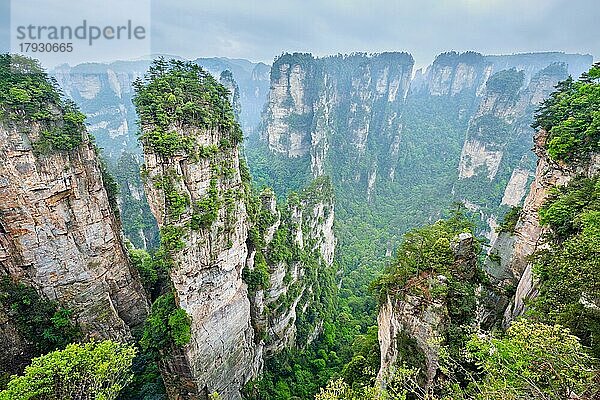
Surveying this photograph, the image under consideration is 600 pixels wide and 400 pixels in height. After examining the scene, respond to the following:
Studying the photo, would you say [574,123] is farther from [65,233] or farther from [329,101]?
[329,101]

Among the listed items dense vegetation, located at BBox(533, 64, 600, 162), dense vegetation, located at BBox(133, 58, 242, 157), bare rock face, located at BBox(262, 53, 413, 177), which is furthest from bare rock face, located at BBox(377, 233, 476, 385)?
bare rock face, located at BBox(262, 53, 413, 177)

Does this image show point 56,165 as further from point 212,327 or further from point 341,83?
point 341,83

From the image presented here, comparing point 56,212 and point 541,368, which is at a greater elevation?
point 541,368

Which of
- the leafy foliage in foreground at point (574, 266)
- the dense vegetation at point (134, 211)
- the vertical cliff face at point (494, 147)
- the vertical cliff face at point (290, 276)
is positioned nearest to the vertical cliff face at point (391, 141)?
the vertical cliff face at point (494, 147)

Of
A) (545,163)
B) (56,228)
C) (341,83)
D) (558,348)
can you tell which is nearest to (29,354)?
(56,228)

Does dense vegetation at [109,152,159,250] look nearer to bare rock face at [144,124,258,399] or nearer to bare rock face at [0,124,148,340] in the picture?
bare rock face at [0,124,148,340]

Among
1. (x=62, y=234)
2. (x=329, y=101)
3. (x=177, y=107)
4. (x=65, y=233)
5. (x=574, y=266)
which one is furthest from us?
(x=329, y=101)

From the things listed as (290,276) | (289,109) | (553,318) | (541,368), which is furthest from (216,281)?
(289,109)
